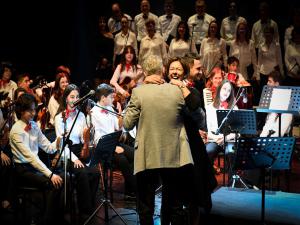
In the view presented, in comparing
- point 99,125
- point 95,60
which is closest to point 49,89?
point 95,60

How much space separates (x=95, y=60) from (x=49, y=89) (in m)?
2.00

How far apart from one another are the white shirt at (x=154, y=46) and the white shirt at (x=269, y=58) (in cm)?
180

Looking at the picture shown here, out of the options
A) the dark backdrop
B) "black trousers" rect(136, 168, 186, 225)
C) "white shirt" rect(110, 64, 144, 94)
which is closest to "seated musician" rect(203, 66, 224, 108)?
"white shirt" rect(110, 64, 144, 94)

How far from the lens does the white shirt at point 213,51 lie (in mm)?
9992

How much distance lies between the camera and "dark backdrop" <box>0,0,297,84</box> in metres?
10.9

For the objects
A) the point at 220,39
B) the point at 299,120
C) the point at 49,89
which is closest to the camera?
the point at 299,120

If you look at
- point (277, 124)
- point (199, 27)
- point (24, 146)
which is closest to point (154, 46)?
point (199, 27)

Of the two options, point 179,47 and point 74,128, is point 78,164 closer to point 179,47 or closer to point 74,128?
point 74,128

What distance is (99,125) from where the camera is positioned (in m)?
6.61

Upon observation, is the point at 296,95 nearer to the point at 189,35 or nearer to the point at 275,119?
the point at 275,119

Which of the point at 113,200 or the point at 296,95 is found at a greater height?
the point at 296,95

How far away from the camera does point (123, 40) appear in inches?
413

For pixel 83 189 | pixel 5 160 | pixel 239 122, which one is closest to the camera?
pixel 83 189

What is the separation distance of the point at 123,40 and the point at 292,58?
319 centimetres
